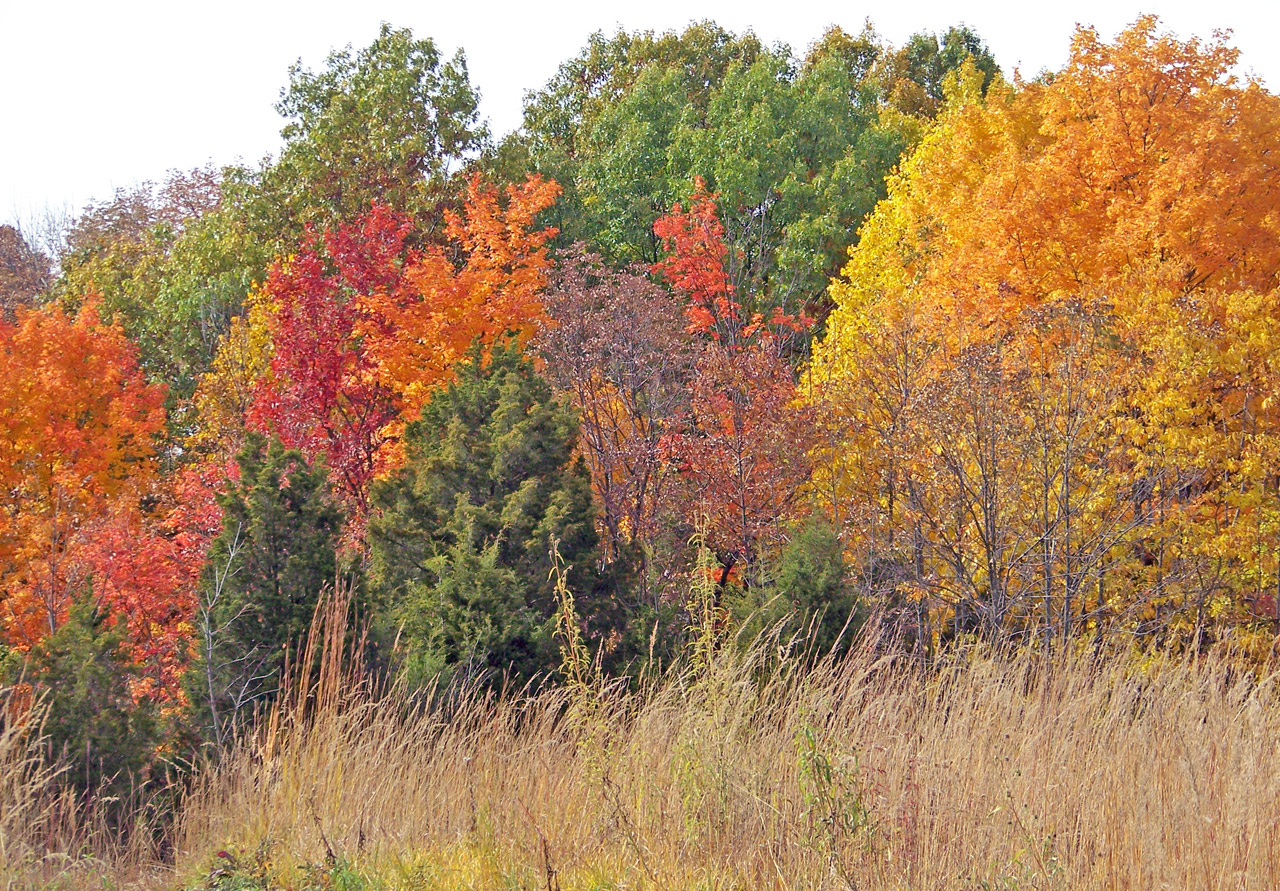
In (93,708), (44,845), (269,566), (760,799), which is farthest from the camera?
(269,566)

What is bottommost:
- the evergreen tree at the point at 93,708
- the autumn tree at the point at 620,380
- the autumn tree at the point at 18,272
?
the evergreen tree at the point at 93,708

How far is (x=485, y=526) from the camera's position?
1185cm

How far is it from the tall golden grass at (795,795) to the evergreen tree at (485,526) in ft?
10.8

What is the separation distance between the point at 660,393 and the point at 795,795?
15.4 m

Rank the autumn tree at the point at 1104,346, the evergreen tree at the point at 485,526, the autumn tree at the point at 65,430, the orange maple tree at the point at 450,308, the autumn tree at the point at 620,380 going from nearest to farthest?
the evergreen tree at the point at 485,526 → the autumn tree at the point at 1104,346 → the autumn tree at the point at 620,380 → the orange maple tree at the point at 450,308 → the autumn tree at the point at 65,430

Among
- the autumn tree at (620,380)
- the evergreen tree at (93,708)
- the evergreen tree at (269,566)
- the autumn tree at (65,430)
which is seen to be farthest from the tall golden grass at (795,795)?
the autumn tree at (65,430)

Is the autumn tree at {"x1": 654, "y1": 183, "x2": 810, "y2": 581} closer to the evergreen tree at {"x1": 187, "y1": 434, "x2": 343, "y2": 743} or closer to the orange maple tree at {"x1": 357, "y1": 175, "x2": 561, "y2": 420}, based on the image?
the orange maple tree at {"x1": 357, "y1": 175, "x2": 561, "y2": 420}

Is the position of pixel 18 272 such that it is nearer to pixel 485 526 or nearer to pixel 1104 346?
pixel 485 526

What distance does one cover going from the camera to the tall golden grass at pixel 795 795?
431cm

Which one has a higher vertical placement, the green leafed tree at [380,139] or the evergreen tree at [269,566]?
the green leafed tree at [380,139]

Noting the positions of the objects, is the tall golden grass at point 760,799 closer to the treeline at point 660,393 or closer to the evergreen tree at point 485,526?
the treeline at point 660,393

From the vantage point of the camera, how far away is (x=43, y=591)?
18.3m

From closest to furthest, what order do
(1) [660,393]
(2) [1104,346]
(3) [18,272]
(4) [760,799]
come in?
1. (4) [760,799]
2. (2) [1104,346]
3. (1) [660,393]
4. (3) [18,272]

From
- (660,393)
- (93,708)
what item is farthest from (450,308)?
(93,708)
